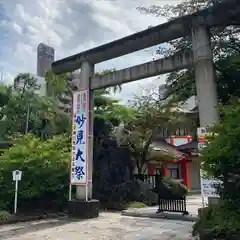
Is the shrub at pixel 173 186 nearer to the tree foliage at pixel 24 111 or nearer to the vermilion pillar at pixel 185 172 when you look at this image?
the vermilion pillar at pixel 185 172

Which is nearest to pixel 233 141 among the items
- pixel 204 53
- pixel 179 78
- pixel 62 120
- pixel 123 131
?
Result: pixel 204 53

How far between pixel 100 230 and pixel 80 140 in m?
3.60

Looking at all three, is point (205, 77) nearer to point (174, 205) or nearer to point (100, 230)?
point (100, 230)

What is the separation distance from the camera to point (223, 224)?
6.09 metres

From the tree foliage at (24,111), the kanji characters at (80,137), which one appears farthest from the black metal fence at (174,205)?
the tree foliage at (24,111)

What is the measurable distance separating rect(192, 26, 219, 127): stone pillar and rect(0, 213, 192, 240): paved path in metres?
3.28

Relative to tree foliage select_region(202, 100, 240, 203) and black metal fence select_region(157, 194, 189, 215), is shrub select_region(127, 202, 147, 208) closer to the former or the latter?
black metal fence select_region(157, 194, 189, 215)

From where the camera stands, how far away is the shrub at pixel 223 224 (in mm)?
5918

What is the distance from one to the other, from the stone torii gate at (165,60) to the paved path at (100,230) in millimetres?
1207

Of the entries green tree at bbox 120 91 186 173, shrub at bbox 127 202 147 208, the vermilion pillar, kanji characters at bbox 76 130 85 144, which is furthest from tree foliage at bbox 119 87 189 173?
the vermilion pillar

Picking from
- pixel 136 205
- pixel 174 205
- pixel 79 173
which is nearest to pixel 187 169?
pixel 136 205

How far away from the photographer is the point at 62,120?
2005 centimetres

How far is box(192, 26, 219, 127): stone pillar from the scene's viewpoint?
28.4 feet

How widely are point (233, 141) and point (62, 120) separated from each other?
15183 millimetres
